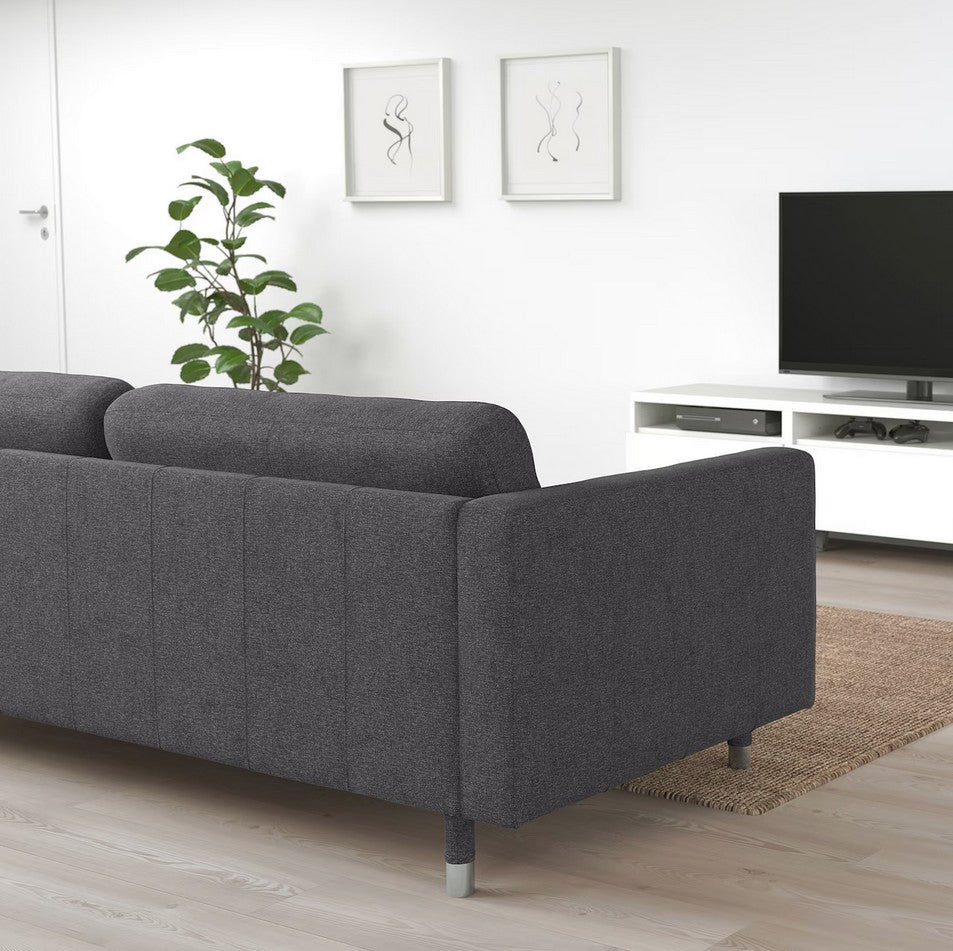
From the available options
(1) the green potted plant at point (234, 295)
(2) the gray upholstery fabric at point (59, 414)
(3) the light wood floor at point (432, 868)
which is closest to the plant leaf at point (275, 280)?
(1) the green potted plant at point (234, 295)

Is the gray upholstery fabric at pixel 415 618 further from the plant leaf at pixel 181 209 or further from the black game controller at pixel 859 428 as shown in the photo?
the plant leaf at pixel 181 209

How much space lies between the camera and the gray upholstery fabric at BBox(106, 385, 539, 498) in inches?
101

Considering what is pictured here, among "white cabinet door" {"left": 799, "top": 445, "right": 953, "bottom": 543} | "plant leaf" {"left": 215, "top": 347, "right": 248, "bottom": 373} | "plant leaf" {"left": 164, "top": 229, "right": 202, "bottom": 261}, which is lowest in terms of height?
"white cabinet door" {"left": 799, "top": 445, "right": 953, "bottom": 543}

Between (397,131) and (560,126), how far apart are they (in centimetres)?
79

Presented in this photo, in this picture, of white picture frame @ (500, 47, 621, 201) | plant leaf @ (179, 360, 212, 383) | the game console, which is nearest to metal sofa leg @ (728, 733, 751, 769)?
the game console

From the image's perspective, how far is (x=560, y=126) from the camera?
6.13 meters

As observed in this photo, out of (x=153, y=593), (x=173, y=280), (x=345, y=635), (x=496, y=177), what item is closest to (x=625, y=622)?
(x=345, y=635)

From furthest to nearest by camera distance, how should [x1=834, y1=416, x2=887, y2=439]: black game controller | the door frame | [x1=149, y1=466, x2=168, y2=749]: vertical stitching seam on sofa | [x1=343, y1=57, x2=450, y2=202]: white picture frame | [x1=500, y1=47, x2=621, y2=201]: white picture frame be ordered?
the door frame, [x1=343, y1=57, x2=450, y2=202]: white picture frame, [x1=500, y1=47, x2=621, y2=201]: white picture frame, [x1=834, y1=416, x2=887, y2=439]: black game controller, [x1=149, y1=466, x2=168, y2=749]: vertical stitching seam on sofa

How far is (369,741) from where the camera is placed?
2.60 meters

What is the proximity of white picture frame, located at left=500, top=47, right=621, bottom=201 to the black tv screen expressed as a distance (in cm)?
89

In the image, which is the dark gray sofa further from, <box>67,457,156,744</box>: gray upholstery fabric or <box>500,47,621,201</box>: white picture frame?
<box>500,47,621,201</box>: white picture frame

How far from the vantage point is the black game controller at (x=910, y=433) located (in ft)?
16.7

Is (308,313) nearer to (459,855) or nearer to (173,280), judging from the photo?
(173,280)

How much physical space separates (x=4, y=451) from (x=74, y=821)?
73 cm
